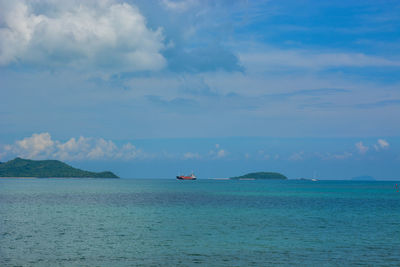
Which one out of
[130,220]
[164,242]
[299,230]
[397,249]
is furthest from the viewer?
[130,220]

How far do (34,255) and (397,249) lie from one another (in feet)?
131

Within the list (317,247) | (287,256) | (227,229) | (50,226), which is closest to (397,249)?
(317,247)

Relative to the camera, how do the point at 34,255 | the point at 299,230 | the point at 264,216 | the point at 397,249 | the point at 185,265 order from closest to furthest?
the point at 185,265
the point at 34,255
the point at 397,249
the point at 299,230
the point at 264,216

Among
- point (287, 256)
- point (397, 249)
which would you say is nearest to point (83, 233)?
point (287, 256)

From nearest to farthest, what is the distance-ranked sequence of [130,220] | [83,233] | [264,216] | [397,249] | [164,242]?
[397,249], [164,242], [83,233], [130,220], [264,216]

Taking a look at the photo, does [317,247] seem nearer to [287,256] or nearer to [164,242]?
[287,256]

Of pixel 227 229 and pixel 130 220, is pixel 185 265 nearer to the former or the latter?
pixel 227 229

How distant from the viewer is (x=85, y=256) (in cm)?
4312

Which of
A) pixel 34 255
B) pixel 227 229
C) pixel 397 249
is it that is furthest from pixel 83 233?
pixel 397 249

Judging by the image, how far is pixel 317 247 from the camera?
161 ft

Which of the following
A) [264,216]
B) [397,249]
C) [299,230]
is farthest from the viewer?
[264,216]

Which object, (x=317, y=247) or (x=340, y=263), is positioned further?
(x=317, y=247)

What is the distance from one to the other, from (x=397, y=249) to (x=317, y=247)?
8.97 m

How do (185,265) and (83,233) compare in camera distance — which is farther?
(83,233)
